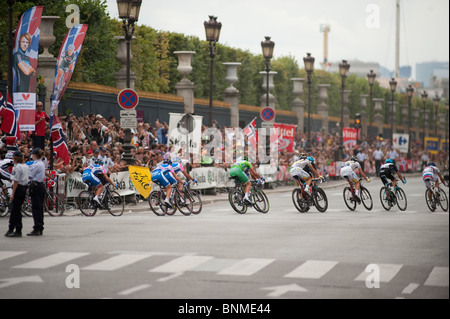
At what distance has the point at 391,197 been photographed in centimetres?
2791

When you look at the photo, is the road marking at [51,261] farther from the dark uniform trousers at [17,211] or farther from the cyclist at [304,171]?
→ the cyclist at [304,171]

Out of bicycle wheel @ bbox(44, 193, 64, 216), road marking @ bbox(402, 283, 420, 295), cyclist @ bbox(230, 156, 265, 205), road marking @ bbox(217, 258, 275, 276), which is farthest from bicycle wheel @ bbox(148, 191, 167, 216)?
road marking @ bbox(402, 283, 420, 295)

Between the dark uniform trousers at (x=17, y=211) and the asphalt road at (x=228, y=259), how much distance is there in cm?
57

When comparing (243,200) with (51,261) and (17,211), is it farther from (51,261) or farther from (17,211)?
(51,261)

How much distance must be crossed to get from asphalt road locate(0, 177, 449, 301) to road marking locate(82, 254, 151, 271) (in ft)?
0.05

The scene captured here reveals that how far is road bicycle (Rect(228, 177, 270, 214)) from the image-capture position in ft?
84.5

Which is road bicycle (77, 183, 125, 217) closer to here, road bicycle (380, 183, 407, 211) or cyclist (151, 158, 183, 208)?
cyclist (151, 158, 183, 208)

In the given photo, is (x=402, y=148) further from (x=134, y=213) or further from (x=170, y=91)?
(x=134, y=213)

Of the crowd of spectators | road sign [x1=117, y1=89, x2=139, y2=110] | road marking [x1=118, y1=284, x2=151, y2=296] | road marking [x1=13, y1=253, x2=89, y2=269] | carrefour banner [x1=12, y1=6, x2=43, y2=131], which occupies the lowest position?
road marking [x1=13, y1=253, x2=89, y2=269]

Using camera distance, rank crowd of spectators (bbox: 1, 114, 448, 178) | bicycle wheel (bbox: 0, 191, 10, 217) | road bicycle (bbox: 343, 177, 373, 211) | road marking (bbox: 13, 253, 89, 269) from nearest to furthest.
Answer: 1. road marking (bbox: 13, 253, 89, 269)
2. bicycle wheel (bbox: 0, 191, 10, 217)
3. crowd of spectators (bbox: 1, 114, 448, 178)
4. road bicycle (bbox: 343, 177, 373, 211)
